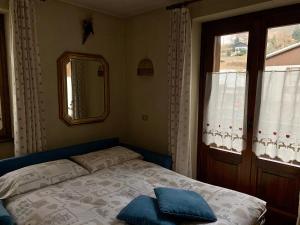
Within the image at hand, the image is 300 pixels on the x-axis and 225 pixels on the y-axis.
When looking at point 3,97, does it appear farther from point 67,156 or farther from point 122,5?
point 122,5

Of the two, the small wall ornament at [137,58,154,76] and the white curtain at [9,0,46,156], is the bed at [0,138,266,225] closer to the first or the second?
the white curtain at [9,0,46,156]

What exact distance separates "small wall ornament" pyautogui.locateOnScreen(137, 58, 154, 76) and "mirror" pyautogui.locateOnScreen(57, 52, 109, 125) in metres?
0.47

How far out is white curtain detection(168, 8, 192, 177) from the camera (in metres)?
2.66

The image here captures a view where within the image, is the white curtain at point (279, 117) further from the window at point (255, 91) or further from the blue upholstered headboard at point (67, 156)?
the blue upholstered headboard at point (67, 156)

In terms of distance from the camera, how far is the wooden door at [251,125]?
2328 mm

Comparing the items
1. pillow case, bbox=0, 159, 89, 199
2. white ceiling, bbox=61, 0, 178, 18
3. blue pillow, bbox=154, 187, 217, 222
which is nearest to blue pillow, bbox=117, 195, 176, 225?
blue pillow, bbox=154, 187, 217, 222

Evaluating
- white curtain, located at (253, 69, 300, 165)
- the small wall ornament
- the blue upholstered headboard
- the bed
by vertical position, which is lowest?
the bed

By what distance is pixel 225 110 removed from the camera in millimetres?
2654

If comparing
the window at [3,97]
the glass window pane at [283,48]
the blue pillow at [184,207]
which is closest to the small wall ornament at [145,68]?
the glass window pane at [283,48]

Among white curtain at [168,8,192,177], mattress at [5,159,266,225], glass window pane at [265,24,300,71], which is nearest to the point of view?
mattress at [5,159,266,225]

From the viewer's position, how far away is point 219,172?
286cm

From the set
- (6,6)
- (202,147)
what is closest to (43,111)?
(6,6)

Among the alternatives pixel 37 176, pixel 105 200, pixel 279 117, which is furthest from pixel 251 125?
pixel 37 176

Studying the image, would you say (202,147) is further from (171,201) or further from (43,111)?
(43,111)
